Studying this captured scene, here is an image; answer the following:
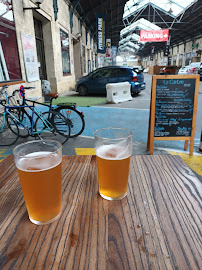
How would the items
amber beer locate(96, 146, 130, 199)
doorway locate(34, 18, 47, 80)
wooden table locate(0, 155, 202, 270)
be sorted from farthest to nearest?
doorway locate(34, 18, 47, 80) → amber beer locate(96, 146, 130, 199) → wooden table locate(0, 155, 202, 270)

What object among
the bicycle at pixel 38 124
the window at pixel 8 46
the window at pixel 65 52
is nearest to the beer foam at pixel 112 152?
the bicycle at pixel 38 124

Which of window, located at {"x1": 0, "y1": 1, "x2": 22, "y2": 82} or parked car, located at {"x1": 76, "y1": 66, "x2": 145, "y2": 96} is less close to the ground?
window, located at {"x1": 0, "y1": 1, "x2": 22, "y2": 82}

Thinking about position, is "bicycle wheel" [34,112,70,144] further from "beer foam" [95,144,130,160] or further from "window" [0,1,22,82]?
"beer foam" [95,144,130,160]

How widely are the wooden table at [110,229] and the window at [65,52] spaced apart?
9897mm

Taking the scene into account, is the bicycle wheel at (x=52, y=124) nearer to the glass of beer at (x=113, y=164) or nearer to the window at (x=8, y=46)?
the window at (x=8, y=46)

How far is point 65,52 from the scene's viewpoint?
33.2 feet

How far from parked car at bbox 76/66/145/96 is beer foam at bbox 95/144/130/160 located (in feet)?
26.2

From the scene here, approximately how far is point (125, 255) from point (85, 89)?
8.95m

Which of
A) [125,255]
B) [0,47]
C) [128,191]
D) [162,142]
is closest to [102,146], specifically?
[128,191]

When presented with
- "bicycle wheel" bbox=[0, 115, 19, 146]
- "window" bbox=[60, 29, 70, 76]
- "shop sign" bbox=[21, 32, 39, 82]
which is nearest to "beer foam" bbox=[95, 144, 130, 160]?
"bicycle wheel" bbox=[0, 115, 19, 146]

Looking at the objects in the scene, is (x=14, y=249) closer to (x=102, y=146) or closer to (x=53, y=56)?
(x=102, y=146)

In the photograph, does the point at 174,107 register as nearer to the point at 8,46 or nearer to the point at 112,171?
the point at 112,171

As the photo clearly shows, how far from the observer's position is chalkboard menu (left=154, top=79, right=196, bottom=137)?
2.80 metres

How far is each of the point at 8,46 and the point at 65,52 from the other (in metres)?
5.51
